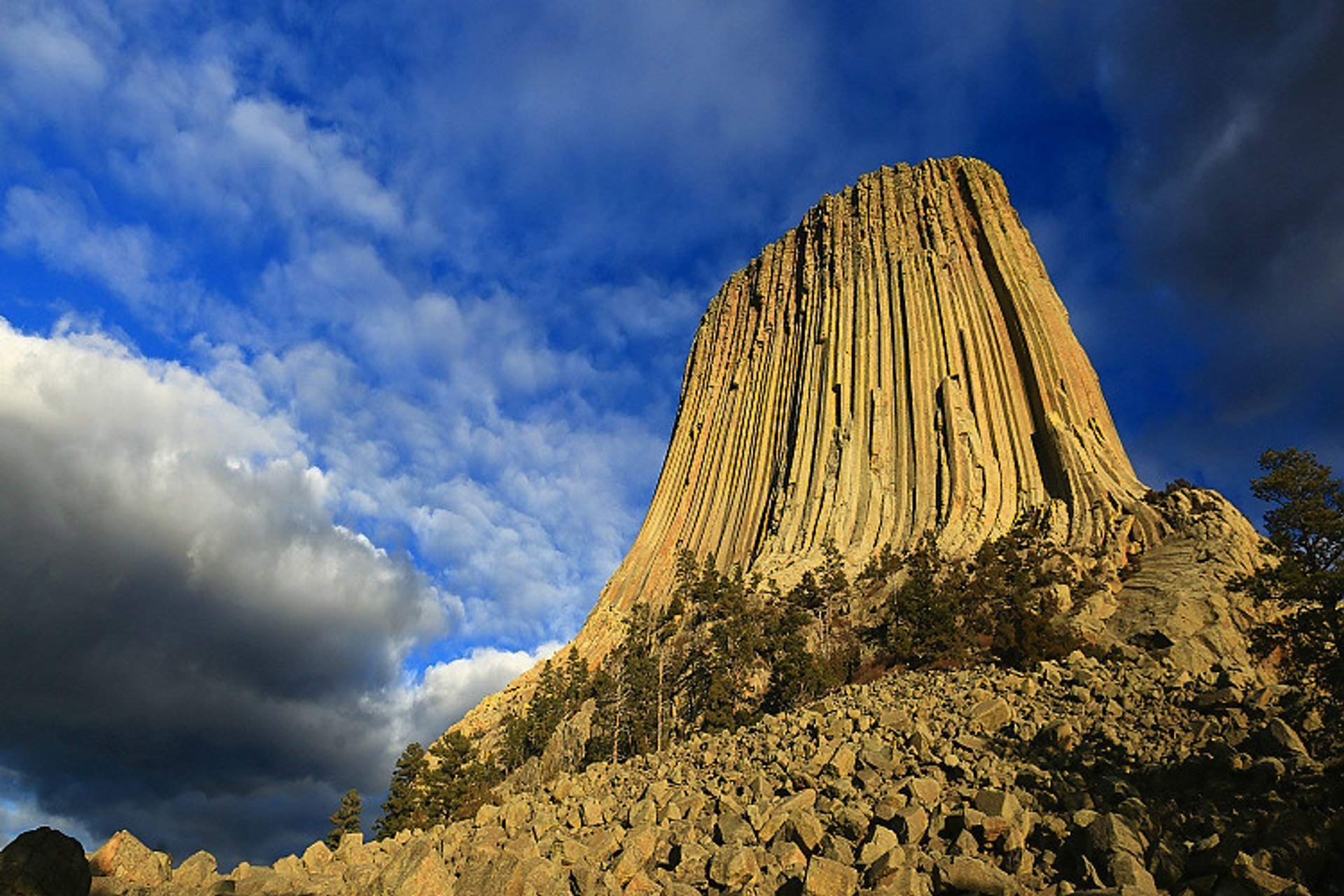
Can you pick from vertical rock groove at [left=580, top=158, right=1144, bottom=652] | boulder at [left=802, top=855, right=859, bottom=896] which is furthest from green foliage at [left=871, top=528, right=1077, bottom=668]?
boulder at [left=802, top=855, right=859, bottom=896]

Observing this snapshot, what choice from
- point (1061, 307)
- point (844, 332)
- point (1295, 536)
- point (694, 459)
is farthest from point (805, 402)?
point (1295, 536)

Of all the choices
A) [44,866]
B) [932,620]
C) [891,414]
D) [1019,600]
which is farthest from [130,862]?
[891,414]

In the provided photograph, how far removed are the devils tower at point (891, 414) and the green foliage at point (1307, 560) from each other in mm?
16152

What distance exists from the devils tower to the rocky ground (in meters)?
24.3

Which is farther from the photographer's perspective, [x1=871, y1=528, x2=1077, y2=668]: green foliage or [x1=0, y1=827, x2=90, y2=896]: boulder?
[x1=871, y1=528, x2=1077, y2=668]: green foliage

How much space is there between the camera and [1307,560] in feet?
55.9

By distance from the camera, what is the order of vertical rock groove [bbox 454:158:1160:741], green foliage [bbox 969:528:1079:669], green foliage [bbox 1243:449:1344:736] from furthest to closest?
1. vertical rock groove [bbox 454:158:1160:741]
2. green foliage [bbox 969:528:1079:669]
3. green foliage [bbox 1243:449:1344:736]

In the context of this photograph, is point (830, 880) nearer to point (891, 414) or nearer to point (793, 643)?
point (793, 643)

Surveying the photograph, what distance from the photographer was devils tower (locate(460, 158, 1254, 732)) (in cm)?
4262

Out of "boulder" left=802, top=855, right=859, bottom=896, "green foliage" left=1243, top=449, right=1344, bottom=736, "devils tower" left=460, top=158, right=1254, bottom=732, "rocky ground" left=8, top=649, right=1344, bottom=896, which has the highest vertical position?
"devils tower" left=460, top=158, right=1254, bottom=732

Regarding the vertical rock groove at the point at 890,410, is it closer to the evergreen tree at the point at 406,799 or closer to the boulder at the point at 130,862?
the evergreen tree at the point at 406,799

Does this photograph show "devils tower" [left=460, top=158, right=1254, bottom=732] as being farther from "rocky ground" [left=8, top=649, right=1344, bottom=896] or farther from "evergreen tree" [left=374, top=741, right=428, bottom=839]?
"rocky ground" [left=8, top=649, right=1344, bottom=896]

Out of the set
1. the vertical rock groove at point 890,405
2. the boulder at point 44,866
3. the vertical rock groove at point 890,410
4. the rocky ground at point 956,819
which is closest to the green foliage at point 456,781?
the vertical rock groove at point 890,410

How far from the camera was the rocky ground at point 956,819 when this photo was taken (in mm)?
7270
